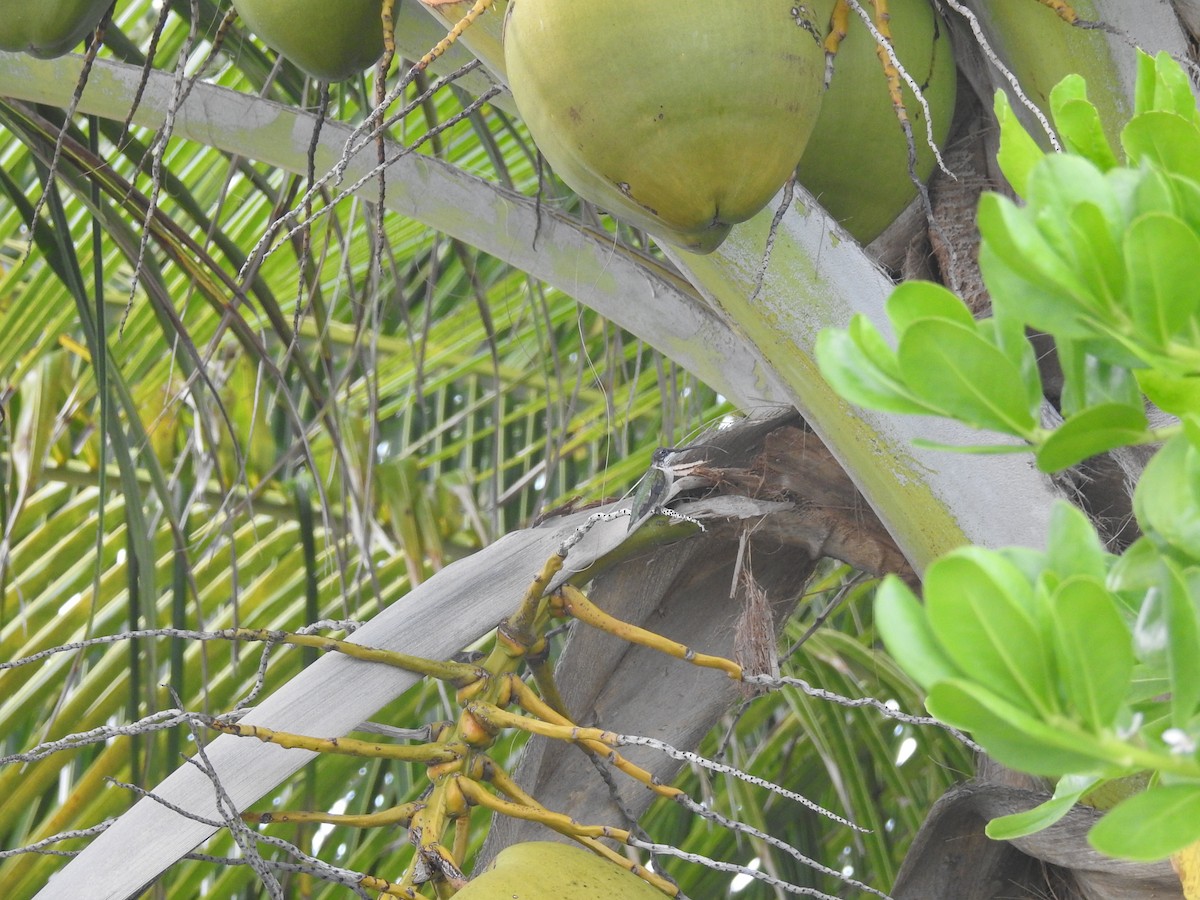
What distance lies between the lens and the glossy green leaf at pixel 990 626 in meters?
0.20

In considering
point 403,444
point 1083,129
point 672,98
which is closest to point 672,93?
point 672,98

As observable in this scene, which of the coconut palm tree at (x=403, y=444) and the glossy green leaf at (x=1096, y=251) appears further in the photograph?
the coconut palm tree at (x=403, y=444)

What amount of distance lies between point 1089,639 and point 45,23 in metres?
0.66

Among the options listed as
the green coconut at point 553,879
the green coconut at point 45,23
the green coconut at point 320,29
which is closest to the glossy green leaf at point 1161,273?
the green coconut at point 553,879

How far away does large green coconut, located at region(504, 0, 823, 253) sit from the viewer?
0.44m

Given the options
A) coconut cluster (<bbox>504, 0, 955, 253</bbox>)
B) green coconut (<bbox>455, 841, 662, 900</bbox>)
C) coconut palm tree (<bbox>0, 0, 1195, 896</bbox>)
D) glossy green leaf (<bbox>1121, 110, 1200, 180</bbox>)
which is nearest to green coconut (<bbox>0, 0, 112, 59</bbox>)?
coconut palm tree (<bbox>0, 0, 1195, 896</bbox>)

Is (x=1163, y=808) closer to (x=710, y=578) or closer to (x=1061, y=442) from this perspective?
(x=1061, y=442)

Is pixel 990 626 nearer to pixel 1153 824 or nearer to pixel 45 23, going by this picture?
pixel 1153 824

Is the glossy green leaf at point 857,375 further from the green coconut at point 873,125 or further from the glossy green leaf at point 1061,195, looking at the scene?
the green coconut at point 873,125

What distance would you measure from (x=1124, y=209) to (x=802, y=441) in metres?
0.53

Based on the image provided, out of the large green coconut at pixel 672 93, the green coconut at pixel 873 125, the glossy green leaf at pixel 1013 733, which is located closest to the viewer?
the glossy green leaf at pixel 1013 733

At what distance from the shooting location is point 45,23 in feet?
2.24

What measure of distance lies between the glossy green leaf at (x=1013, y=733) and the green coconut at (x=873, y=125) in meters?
0.44

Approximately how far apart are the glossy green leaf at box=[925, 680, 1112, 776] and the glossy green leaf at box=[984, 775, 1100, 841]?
60mm
